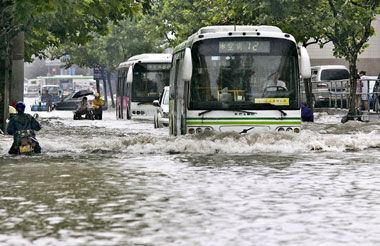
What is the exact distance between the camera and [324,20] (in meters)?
34.0

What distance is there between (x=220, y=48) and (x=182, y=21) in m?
35.3

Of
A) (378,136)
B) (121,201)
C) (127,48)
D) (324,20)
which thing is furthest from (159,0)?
(121,201)

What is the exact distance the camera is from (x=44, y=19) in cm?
3098

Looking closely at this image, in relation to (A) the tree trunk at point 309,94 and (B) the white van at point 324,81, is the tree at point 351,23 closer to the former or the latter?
(A) the tree trunk at point 309,94

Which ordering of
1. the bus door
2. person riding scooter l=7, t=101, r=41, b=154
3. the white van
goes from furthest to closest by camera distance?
the white van
the bus door
person riding scooter l=7, t=101, r=41, b=154

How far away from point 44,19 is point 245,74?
1192cm

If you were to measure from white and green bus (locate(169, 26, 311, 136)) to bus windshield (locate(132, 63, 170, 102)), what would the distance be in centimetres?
2120

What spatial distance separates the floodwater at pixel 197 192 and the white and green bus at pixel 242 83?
1.42 feet

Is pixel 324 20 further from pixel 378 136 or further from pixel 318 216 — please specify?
pixel 318 216

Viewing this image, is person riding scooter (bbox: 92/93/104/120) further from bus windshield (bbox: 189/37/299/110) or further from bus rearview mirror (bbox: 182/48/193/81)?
bus rearview mirror (bbox: 182/48/193/81)

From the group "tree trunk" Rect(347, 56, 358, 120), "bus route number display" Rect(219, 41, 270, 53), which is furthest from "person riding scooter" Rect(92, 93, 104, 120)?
"bus route number display" Rect(219, 41, 270, 53)

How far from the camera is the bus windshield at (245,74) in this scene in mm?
20688

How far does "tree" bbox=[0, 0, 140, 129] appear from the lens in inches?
847

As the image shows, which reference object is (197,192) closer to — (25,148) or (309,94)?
(25,148)
